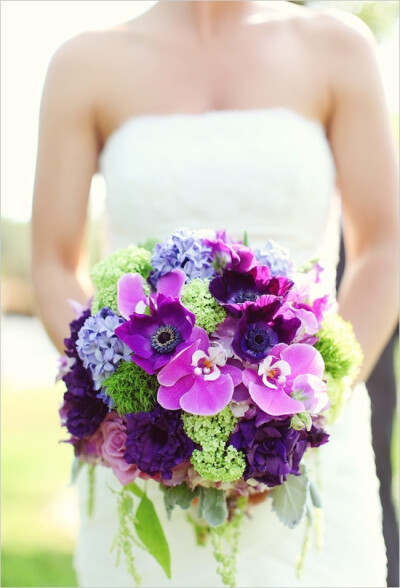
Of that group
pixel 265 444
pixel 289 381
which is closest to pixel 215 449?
pixel 265 444

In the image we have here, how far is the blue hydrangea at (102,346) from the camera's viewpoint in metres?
1.71

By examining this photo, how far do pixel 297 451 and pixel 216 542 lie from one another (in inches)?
14.5

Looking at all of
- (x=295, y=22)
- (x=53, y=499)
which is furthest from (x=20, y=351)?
(x=295, y=22)

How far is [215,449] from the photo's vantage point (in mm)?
1633

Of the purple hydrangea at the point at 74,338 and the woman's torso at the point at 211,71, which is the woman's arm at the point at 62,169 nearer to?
the woman's torso at the point at 211,71

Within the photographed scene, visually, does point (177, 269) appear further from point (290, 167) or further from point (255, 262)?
point (290, 167)

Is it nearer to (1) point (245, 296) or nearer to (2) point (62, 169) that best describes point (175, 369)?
(1) point (245, 296)

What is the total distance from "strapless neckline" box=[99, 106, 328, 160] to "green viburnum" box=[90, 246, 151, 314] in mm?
829

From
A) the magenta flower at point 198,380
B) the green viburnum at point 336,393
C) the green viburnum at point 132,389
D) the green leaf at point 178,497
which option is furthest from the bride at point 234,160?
the magenta flower at point 198,380

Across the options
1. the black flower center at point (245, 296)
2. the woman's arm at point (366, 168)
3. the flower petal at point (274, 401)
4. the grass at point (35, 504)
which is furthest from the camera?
the grass at point (35, 504)

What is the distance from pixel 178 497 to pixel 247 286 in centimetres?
57

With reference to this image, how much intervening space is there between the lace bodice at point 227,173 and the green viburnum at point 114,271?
668mm

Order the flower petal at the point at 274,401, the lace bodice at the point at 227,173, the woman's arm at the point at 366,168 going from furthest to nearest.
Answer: the lace bodice at the point at 227,173, the woman's arm at the point at 366,168, the flower petal at the point at 274,401

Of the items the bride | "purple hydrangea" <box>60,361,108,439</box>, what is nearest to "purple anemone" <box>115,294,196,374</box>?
"purple hydrangea" <box>60,361,108,439</box>
